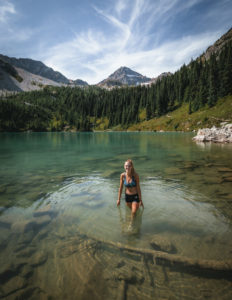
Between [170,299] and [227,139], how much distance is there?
2037 inches

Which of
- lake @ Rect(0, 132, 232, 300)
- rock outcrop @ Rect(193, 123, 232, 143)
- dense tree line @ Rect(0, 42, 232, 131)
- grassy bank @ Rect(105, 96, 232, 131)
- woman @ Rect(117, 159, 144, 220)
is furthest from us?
dense tree line @ Rect(0, 42, 232, 131)

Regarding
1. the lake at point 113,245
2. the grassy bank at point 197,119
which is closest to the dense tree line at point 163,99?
the grassy bank at point 197,119

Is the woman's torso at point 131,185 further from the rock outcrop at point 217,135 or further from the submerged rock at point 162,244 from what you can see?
the rock outcrop at point 217,135

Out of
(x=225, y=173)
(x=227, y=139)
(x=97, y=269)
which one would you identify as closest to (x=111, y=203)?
(x=97, y=269)

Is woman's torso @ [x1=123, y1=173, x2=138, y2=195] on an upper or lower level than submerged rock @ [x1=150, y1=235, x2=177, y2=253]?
upper

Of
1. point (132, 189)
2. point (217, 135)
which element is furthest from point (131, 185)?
point (217, 135)

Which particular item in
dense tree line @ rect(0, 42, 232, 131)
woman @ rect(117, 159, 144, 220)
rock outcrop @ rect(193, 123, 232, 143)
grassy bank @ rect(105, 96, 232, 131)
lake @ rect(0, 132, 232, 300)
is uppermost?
dense tree line @ rect(0, 42, 232, 131)

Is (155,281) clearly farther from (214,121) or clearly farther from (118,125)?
(118,125)

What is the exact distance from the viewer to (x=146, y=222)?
25.4 feet

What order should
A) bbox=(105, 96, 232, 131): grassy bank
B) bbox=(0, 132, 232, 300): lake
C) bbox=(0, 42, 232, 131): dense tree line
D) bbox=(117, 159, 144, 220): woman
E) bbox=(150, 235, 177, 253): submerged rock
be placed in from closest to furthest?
bbox=(0, 132, 232, 300): lake, bbox=(150, 235, 177, 253): submerged rock, bbox=(117, 159, 144, 220): woman, bbox=(105, 96, 232, 131): grassy bank, bbox=(0, 42, 232, 131): dense tree line

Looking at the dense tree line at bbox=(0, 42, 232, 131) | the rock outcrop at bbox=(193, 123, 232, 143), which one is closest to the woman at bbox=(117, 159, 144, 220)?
the rock outcrop at bbox=(193, 123, 232, 143)

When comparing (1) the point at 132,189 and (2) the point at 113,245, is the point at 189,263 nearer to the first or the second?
(2) the point at 113,245

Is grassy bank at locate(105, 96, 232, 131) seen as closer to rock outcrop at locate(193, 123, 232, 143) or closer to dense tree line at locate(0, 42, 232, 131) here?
dense tree line at locate(0, 42, 232, 131)

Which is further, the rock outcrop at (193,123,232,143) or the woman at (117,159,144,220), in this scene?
the rock outcrop at (193,123,232,143)
